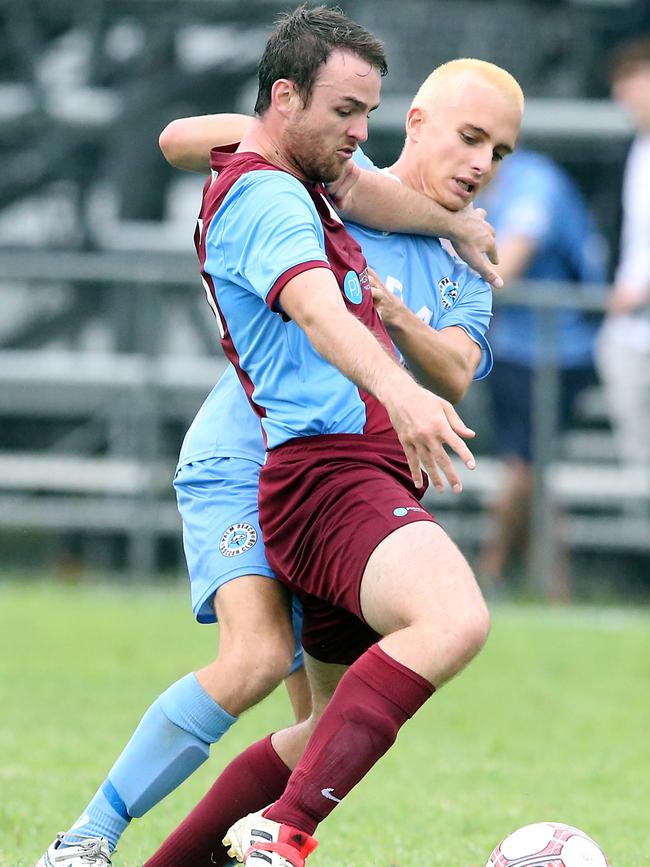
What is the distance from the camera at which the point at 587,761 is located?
6.79 meters

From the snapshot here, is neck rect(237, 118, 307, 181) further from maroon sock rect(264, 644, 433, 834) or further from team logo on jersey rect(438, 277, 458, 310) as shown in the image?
maroon sock rect(264, 644, 433, 834)

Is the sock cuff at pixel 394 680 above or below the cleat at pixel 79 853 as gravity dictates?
above

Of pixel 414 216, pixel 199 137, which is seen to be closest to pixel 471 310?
pixel 414 216

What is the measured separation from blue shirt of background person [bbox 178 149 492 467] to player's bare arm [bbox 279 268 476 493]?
0.78 meters

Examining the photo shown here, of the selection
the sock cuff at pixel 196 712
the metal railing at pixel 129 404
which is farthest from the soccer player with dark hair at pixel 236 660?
the metal railing at pixel 129 404

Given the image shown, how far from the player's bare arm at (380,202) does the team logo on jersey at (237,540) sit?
846mm

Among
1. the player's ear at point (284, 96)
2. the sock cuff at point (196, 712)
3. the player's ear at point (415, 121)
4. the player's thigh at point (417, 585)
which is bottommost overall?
the sock cuff at point (196, 712)

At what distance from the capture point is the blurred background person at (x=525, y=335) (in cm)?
1034

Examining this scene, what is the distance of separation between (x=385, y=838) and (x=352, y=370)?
2.05 m

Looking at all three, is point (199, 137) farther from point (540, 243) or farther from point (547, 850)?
point (540, 243)

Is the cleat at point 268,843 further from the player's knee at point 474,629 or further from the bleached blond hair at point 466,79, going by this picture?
the bleached blond hair at point 466,79

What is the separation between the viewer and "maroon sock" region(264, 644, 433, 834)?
3.74m

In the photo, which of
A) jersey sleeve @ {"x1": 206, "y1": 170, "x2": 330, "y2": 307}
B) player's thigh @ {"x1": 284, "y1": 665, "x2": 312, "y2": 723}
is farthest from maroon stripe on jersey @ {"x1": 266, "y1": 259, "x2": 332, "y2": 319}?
player's thigh @ {"x1": 284, "y1": 665, "x2": 312, "y2": 723}

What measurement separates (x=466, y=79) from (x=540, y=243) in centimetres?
621
